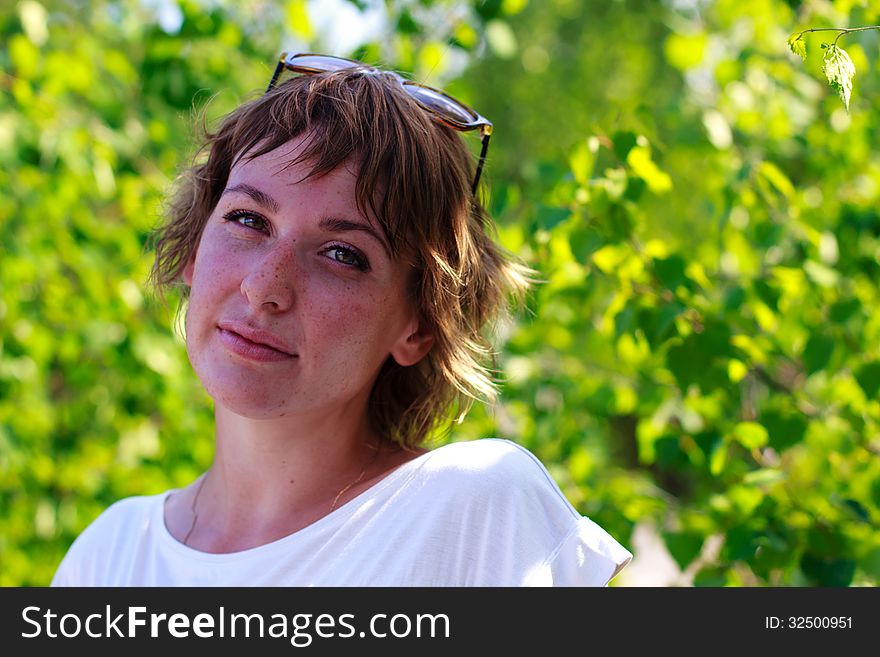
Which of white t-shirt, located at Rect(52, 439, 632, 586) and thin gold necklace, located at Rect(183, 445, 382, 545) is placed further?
thin gold necklace, located at Rect(183, 445, 382, 545)

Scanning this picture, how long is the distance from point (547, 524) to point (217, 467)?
0.73 metres

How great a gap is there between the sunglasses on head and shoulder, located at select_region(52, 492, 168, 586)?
0.90 meters

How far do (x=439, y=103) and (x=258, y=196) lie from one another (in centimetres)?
37

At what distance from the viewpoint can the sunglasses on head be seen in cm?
169

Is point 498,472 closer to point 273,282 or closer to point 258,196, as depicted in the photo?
point 273,282

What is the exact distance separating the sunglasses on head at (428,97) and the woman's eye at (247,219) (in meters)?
0.31

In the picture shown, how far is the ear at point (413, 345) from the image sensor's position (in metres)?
1.73

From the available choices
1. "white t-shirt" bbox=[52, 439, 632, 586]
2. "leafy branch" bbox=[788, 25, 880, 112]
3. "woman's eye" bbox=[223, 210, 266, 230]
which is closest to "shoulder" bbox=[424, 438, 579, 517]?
"white t-shirt" bbox=[52, 439, 632, 586]

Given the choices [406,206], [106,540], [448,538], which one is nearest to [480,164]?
[406,206]

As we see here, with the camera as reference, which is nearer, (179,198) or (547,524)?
(547,524)

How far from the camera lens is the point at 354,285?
1.57 m

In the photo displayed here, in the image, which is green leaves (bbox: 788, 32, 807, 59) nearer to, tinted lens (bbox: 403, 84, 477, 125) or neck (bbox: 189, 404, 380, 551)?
tinted lens (bbox: 403, 84, 477, 125)
